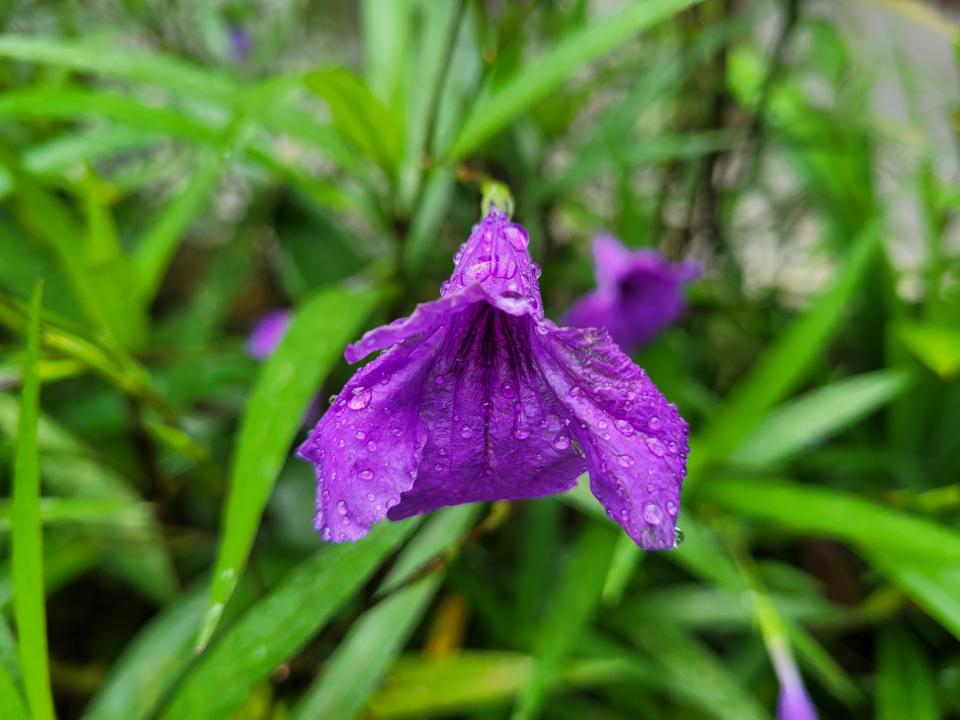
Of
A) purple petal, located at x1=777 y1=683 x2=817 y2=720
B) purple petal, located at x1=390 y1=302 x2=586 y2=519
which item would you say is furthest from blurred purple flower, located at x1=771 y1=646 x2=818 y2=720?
purple petal, located at x1=390 y1=302 x2=586 y2=519

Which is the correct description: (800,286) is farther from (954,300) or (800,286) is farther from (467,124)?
(467,124)

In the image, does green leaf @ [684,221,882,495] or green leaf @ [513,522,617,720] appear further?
green leaf @ [684,221,882,495]

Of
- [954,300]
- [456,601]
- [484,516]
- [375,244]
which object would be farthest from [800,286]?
[484,516]

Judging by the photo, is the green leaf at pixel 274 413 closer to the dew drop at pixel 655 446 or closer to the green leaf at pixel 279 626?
the green leaf at pixel 279 626

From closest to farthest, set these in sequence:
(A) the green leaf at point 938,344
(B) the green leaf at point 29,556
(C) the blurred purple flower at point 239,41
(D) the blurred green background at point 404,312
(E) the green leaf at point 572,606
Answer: (B) the green leaf at point 29,556
(D) the blurred green background at point 404,312
(E) the green leaf at point 572,606
(A) the green leaf at point 938,344
(C) the blurred purple flower at point 239,41

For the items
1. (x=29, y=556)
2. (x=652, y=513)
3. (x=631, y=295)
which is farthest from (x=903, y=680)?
(x=29, y=556)

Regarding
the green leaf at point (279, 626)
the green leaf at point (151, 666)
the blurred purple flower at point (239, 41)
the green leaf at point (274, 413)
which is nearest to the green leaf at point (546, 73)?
the green leaf at point (274, 413)

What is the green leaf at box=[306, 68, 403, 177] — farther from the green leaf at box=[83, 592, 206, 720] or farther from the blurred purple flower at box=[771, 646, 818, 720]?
the blurred purple flower at box=[771, 646, 818, 720]
